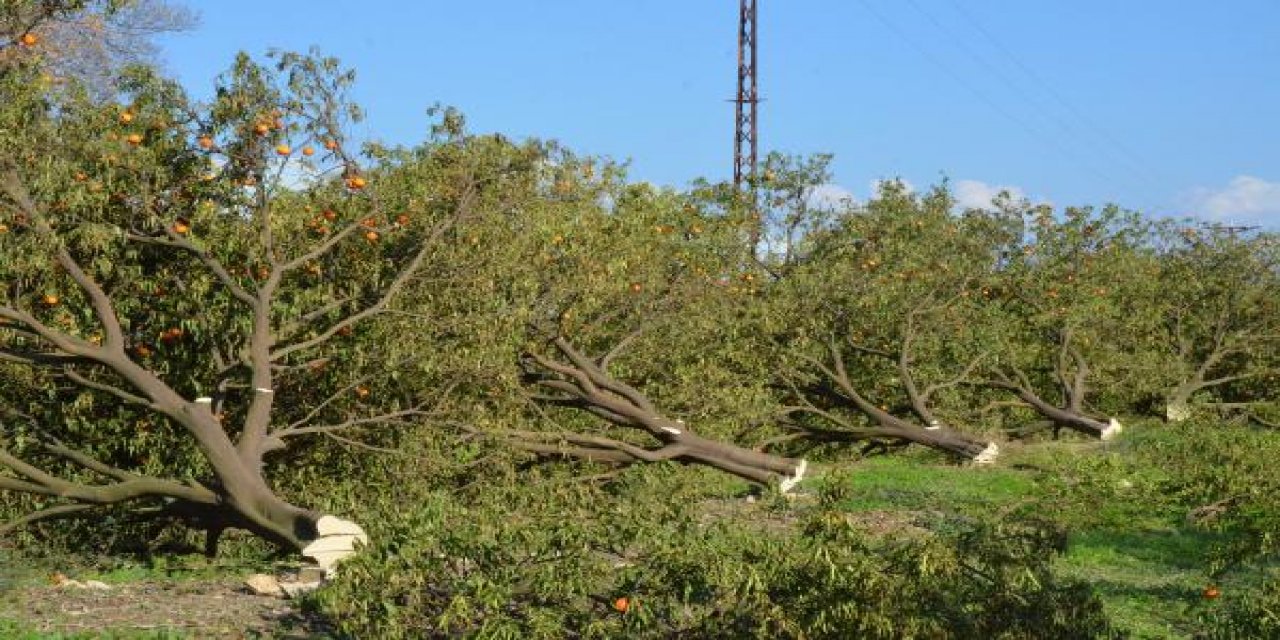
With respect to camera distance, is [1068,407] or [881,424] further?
[1068,407]

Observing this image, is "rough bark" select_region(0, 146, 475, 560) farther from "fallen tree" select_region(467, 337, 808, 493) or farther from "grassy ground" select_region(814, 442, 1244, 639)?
"grassy ground" select_region(814, 442, 1244, 639)

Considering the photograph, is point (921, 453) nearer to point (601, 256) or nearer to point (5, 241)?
point (601, 256)

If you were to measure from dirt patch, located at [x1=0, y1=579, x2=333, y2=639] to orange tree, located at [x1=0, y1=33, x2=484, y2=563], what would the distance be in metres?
1.06

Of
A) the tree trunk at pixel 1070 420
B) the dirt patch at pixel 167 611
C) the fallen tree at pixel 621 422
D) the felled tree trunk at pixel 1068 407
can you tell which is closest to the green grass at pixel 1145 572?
the fallen tree at pixel 621 422

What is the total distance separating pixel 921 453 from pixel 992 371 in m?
3.93

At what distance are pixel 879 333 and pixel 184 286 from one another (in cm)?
1179

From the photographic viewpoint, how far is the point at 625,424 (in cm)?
1561

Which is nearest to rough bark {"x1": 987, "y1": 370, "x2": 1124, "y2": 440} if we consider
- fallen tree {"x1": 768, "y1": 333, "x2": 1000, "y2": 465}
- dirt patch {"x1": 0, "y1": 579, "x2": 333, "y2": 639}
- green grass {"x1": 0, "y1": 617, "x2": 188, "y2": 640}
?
fallen tree {"x1": 768, "y1": 333, "x2": 1000, "y2": 465}

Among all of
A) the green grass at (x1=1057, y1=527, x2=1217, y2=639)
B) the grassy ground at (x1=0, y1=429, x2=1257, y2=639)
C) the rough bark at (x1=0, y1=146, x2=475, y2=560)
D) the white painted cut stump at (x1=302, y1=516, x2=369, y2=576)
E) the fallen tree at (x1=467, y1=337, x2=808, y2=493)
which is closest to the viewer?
the grassy ground at (x1=0, y1=429, x2=1257, y2=639)

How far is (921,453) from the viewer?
2086 cm

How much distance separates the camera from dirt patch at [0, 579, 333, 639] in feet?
25.1

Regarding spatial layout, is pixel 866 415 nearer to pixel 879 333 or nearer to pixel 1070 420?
pixel 879 333

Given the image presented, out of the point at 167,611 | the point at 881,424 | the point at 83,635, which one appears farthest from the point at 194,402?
the point at 881,424

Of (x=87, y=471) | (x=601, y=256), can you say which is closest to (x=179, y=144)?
(x=87, y=471)
